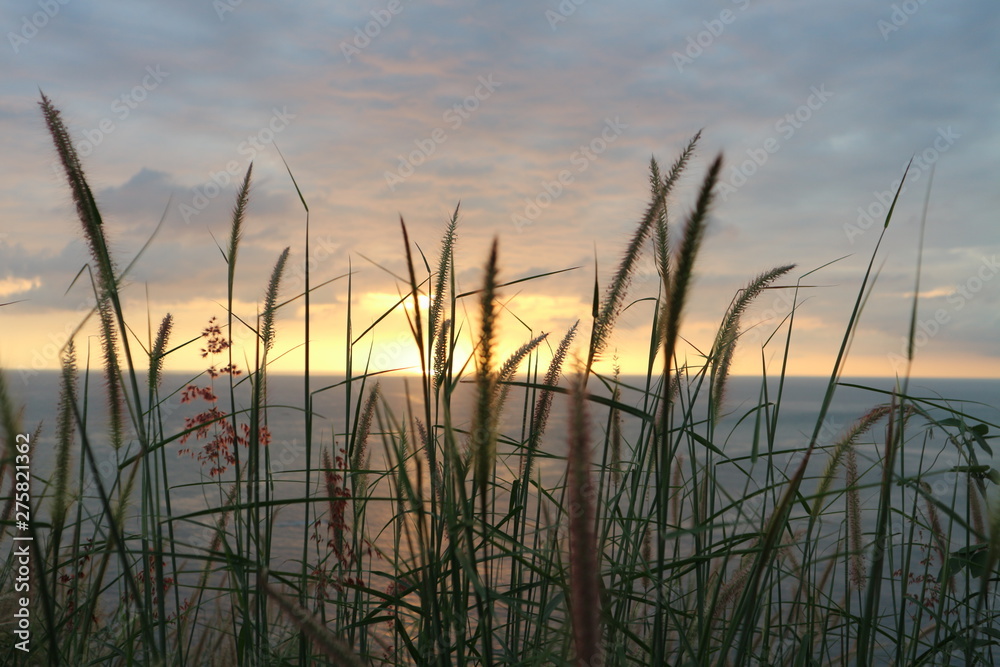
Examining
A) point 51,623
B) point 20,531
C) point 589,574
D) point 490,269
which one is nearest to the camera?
point 589,574

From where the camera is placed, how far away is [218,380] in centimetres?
434

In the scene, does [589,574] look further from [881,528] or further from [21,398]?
[21,398]

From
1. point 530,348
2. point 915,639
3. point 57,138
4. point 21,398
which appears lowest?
point 915,639

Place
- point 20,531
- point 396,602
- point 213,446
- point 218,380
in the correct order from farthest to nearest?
1. point 218,380
2. point 213,446
3. point 20,531
4. point 396,602

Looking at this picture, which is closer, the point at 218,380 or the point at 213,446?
the point at 213,446

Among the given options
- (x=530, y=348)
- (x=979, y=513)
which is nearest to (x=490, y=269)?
(x=530, y=348)

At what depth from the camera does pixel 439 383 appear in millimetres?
1505

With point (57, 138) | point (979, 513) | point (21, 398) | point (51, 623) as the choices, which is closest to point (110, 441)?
point (21, 398)

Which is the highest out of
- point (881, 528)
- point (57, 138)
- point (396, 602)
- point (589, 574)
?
point (57, 138)

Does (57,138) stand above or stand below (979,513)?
above

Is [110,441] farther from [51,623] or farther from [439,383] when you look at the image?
[439,383]

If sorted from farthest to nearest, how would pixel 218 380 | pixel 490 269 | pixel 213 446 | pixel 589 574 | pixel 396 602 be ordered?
pixel 218 380 < pixel 213 446 < pixel 396 602 < pixel 490 269 < pixel 589 574

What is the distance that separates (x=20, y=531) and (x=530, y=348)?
1600 millimetres

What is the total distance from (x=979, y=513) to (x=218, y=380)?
3.79 meters
